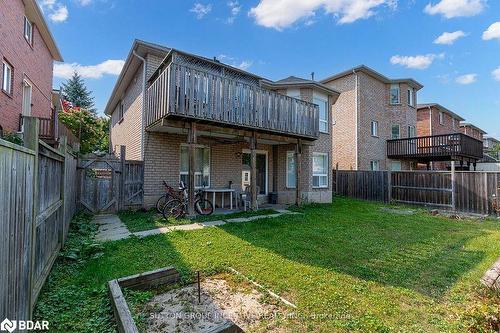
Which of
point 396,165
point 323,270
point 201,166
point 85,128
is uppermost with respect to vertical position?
point 85,128

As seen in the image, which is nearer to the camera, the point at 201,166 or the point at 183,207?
the point at 183,207

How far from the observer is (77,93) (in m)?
39.4

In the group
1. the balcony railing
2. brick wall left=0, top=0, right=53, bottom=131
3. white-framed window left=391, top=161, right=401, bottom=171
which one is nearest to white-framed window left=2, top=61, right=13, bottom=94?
brick wall left=0, top=0, right=53, bottom=131

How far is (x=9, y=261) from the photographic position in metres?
2.08

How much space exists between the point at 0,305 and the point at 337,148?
2033cm

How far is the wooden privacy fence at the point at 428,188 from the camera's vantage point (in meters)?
11.9

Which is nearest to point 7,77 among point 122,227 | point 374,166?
point 122,227

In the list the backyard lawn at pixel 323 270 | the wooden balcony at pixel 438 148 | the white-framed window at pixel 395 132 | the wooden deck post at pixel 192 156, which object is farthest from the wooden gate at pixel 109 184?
the white-framed window at pixel 395 132

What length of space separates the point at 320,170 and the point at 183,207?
27.4 feet

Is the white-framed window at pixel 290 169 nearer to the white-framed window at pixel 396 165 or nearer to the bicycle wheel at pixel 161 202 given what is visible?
the bicycle wheel at pixel 161 202

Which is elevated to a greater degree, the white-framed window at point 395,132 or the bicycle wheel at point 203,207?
the white-framed window at point 395,132

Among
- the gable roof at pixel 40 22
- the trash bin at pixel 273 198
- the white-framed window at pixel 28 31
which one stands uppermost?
the gable roof at pixel 40 22

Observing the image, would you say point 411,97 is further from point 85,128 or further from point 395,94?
point 85,128

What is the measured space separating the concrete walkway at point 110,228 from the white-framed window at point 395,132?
2115cm
